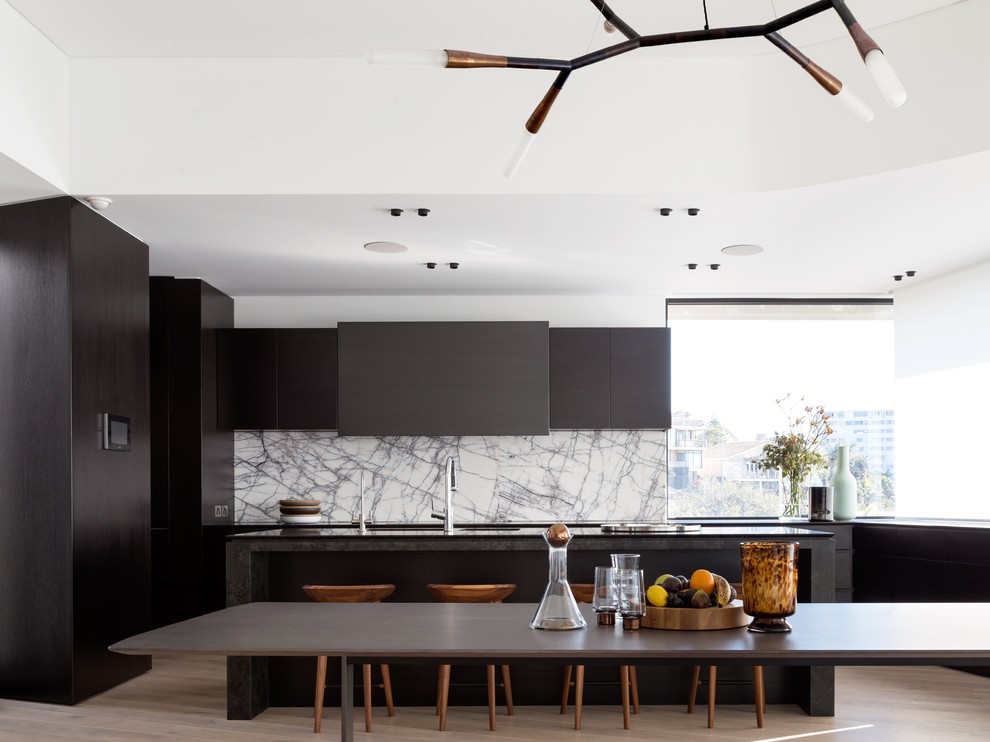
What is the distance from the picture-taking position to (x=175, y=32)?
4.62 m

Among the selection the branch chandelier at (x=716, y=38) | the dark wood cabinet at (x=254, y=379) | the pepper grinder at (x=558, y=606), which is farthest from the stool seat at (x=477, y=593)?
the dark wood cabinet at (x=254, y=379)

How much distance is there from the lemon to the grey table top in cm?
10

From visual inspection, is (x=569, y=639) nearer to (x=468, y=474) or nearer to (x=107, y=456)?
(x=107, y=456)

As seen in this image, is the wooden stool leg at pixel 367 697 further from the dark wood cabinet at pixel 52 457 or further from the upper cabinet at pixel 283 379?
the upper cabinet at pixel 283 379

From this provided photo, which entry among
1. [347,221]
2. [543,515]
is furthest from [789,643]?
[543,515]

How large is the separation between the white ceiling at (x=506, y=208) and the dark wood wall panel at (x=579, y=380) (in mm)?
467

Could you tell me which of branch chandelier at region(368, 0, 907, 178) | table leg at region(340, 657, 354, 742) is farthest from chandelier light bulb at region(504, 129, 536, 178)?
table leg at region(340, 657, 354, 742)

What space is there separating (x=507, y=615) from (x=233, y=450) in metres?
5.29

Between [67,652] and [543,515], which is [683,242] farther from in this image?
[67,652]

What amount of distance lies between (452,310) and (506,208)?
2704 mm

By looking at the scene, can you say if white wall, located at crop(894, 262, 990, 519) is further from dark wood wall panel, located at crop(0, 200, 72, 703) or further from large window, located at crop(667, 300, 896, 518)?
dark wood wall panel, located at crop(0, 200, 72, 703)

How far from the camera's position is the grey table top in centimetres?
217

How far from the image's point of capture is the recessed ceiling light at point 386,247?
599 cm

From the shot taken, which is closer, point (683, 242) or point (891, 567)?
point (683, 242)
